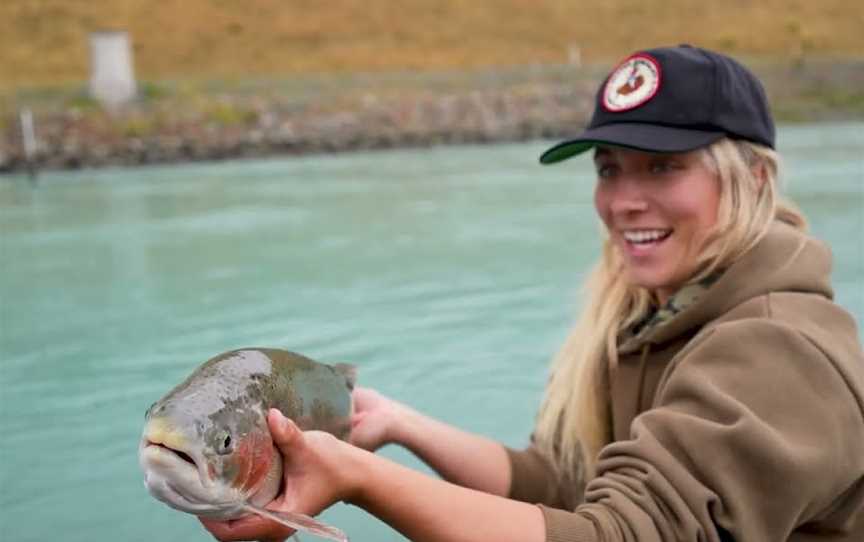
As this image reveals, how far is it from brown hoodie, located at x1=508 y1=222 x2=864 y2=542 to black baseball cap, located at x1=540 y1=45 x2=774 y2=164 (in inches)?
13.0

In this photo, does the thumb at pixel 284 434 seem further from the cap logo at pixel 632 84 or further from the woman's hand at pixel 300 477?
the cap logo at pixel 632 84

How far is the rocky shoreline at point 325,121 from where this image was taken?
23.8m

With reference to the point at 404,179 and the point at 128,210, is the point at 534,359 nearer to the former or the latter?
the point at 128,210

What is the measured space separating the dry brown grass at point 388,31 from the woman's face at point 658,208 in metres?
34.9

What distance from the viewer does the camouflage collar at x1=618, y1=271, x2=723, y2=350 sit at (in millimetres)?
2139

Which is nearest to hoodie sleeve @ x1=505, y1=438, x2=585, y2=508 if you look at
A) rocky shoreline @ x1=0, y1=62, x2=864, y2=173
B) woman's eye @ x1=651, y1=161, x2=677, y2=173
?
woman's eye @ x1=651, y1=161, x2=677, y2=173

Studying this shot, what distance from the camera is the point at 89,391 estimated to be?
229 inches

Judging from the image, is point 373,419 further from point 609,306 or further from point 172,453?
point 172,453

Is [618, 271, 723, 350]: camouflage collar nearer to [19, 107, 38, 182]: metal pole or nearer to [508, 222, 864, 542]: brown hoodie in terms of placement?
[508, 222, 864, 542]: brown hoodie

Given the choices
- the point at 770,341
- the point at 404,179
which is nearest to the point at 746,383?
the point at 770,341

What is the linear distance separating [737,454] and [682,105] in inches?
27.2

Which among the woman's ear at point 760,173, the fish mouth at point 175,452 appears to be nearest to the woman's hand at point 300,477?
the fish mouth at point 175,452

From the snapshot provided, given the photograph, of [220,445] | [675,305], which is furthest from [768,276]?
[220,445]

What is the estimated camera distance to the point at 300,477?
1.59 metres
